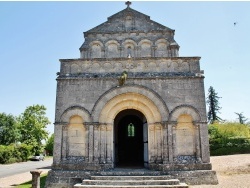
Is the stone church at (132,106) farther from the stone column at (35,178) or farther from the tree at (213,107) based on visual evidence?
the tree at (213,107)

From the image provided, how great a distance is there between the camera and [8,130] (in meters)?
45.6

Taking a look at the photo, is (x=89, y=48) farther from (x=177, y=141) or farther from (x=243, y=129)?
(x=243, y=129)

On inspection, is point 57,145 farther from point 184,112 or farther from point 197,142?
point 197,142

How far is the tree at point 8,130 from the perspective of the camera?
45.1 m

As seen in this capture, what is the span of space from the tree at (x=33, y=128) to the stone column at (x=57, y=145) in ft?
110

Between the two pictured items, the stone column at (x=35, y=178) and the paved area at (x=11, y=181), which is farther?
the paved area at (x=11, y=181)

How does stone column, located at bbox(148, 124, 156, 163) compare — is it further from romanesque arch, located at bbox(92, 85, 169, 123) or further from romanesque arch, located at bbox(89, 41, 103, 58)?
romanesque arch, located at bbox(89, 41, 103, 58)

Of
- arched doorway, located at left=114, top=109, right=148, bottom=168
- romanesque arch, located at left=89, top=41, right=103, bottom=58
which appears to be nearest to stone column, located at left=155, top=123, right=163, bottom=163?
arched doorway, located at left=114, top=109, right=148, bottom=168

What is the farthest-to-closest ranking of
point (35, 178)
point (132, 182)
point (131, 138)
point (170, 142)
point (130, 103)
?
point (131, 138) → point (130, 103) → point (170, 142) → point (132, 182) → point (35, 178)

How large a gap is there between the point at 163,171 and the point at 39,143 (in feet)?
123

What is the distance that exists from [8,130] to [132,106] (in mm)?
40488

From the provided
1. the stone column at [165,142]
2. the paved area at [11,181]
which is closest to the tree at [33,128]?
the paved area at [11,181]

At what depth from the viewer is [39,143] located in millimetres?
43844

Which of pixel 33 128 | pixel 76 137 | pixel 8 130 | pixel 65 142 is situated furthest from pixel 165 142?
pixel 8 130
